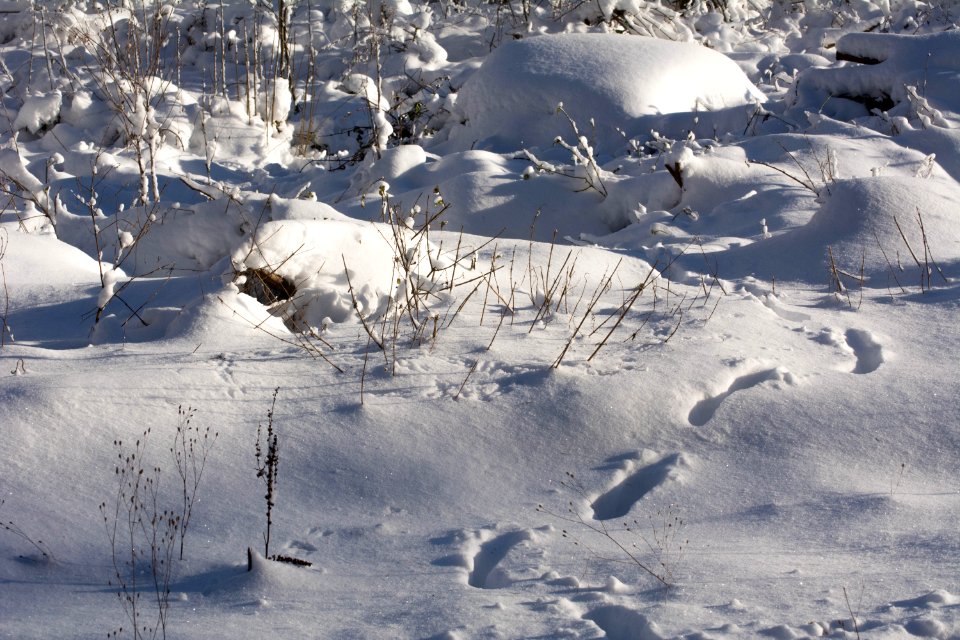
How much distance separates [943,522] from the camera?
225 cm

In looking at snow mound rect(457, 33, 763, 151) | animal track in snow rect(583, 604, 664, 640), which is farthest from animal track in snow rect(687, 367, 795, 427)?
snow mound rect(457, 33, 763, 151)

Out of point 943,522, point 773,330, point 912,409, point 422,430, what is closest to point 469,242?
point 773,330

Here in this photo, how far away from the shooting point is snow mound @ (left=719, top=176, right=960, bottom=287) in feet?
13.1

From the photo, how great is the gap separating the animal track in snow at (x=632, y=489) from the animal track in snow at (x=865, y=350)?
34.4 inches

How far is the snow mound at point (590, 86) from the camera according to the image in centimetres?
638

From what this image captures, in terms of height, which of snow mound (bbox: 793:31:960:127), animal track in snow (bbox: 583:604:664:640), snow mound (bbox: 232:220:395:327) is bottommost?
snow mound (bbox: 232:220:395:327)

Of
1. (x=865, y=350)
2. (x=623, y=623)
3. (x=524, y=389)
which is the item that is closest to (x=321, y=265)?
(x=524, y=389)

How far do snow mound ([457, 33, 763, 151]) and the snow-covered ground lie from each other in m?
0.04

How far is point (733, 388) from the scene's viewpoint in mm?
2957

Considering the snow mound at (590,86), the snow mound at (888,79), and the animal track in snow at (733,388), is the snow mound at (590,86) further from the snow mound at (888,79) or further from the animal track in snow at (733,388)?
the animal track in snow at (733,388)

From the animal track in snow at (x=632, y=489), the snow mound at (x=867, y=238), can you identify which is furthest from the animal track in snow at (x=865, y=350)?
the animal track in snow at (x=632, y=489)

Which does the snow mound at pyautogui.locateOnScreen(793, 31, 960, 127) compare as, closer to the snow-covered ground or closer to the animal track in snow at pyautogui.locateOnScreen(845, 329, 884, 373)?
the snow-covered ground

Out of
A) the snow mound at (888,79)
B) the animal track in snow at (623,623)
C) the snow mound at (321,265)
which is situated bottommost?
the snow mound at (321,265)

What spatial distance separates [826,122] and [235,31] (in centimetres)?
533
